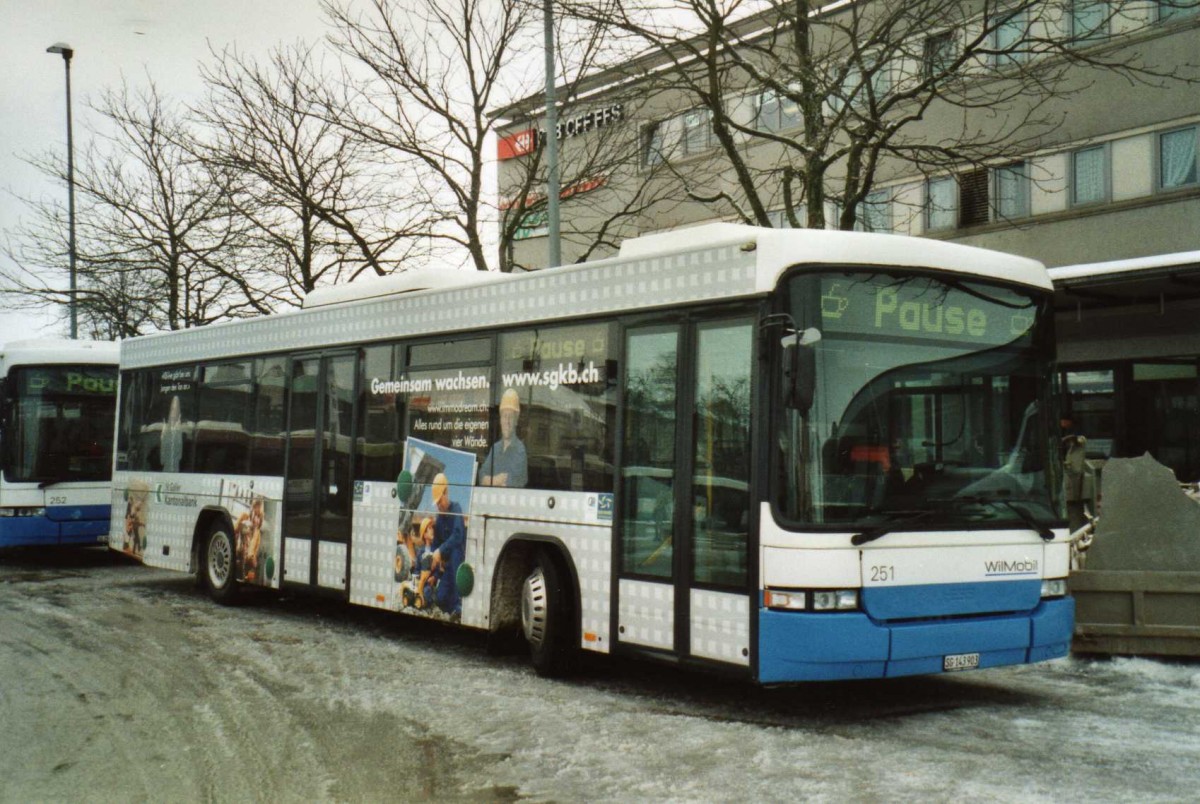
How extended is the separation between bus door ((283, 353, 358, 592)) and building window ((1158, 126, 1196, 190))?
53.5ft

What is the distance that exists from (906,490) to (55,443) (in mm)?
14221

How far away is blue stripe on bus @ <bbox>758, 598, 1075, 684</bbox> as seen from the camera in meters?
6.98

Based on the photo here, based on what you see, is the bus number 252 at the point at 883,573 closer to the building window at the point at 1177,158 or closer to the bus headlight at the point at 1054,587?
the bus headlight at the point at 1054,587

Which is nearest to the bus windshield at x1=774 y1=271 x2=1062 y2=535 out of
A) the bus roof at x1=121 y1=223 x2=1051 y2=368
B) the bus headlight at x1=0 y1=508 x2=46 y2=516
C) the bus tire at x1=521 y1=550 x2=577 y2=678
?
the bus roof at x1=121 y1=223 x2=1051 y2=368

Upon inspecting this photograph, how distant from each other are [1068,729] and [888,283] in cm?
274

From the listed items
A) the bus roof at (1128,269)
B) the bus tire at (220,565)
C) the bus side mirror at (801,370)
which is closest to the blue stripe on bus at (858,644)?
the bus side mirror at (801,370)

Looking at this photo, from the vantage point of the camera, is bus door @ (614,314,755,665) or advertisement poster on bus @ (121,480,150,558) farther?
advertisement poster on bus @ (121,480,150,558)

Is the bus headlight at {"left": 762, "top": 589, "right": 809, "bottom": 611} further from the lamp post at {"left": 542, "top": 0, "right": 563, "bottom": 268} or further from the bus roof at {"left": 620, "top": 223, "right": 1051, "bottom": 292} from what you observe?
the lamp post at {"left": 542, "top": 0, "right": 563, "bottom": 268}

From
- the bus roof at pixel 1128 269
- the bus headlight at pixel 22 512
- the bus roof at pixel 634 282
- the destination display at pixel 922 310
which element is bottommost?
the bus headlight at pixel 22 512

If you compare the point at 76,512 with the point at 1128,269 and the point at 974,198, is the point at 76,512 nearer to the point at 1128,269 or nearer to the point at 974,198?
the point at 1128,269

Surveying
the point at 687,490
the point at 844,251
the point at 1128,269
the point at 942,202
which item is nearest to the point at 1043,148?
the point at 942,202

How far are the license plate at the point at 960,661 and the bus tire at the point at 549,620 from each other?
8.52 ft

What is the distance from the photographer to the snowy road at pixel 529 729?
599cm

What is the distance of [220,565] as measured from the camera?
532 inches
